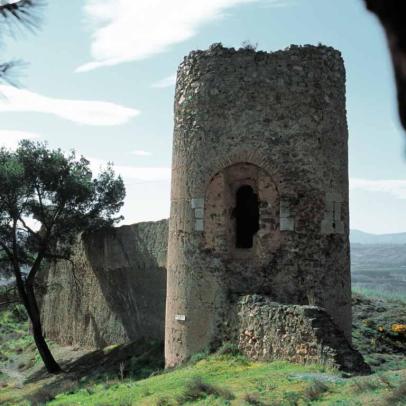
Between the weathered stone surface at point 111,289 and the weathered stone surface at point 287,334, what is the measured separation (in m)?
4.84

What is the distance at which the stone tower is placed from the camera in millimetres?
12352

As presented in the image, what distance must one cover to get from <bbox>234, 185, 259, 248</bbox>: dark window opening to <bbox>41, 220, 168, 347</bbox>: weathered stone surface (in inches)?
144

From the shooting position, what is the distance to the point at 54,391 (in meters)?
14.3

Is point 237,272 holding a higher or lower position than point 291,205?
lower

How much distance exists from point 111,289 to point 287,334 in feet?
29.4

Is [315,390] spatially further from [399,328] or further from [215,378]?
[399,328]

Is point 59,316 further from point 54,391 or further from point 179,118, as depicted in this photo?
point 179,118

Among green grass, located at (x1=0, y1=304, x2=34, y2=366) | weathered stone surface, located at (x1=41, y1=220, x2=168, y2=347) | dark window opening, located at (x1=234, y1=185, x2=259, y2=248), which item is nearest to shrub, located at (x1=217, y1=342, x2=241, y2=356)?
dark window opening, located at (x1=234, y1=185, x2=259, y2=248)

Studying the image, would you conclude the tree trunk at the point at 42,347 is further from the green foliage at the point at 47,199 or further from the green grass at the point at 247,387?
the green grass at the point at 247,387

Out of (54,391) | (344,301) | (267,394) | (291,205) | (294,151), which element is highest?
(294,151)

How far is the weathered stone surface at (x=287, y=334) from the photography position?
33.1 ft

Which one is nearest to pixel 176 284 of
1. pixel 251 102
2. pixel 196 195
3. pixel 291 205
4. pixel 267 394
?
pixel 196 195

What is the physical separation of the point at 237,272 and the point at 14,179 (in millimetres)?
8590

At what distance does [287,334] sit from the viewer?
10773mm
